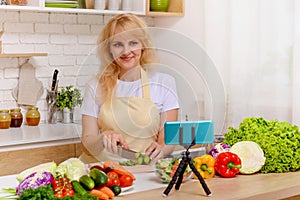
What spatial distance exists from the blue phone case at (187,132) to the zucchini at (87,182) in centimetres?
33

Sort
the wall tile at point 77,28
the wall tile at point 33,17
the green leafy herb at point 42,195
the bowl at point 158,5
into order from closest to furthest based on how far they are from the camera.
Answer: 1. the green leafy herb at point 42,195
2. the wall tile at point 33,17
3. the wall tile at point 77,28
4. the bowl at point 158,5

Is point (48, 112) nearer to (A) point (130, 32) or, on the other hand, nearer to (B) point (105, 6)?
(B) point (105, 6)

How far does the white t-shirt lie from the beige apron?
28 millimetres

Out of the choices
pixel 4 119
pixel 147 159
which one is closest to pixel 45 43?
pixel 4 119

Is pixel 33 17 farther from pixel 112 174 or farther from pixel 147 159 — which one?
pixel 112 174

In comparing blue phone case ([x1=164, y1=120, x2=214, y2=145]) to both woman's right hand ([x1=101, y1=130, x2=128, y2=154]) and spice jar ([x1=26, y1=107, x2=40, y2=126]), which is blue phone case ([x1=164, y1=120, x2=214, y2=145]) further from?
spice jar ([x1=26, y1=107, x2=40, y2=126])

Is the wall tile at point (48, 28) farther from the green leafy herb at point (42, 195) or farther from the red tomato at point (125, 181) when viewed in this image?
the green leafy herb at point (42, 195)

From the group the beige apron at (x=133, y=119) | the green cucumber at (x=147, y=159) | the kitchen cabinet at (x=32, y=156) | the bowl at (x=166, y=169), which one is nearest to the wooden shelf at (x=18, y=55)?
the kitchen cabinet at (x=32, y=156)

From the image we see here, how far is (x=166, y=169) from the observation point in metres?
2.42

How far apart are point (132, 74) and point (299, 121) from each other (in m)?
1.31

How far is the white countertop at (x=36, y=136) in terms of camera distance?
3.69m

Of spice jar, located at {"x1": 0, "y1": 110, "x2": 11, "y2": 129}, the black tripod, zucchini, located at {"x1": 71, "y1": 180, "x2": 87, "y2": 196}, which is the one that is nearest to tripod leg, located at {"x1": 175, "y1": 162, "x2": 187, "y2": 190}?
the black tripod

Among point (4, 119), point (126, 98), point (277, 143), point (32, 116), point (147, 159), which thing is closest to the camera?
point (147, 159)

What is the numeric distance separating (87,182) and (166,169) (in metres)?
0.38
